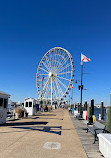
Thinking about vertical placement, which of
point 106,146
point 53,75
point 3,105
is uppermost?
point 53,75

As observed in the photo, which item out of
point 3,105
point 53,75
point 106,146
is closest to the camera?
point 106,146

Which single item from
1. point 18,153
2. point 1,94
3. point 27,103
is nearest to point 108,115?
point 18,153

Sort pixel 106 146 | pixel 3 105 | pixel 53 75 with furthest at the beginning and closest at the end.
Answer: pixel 53 75, pixel 3 105, pixel 106 146

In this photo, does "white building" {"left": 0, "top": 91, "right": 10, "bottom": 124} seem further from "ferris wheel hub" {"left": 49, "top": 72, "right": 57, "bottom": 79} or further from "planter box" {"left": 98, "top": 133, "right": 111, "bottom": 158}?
"ferris wheel hub" {"left": 49, "top": 72, "right": 57, "bottom": 79}

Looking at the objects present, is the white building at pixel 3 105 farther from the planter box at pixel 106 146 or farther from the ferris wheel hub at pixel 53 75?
the ferris wheel hub at pixel 53 75

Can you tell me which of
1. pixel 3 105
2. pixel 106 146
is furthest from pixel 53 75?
pixel 106 146

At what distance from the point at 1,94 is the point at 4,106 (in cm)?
142

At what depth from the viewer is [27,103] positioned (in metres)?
28.2

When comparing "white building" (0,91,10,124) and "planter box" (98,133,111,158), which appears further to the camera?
"white building" (0,91,10,124)

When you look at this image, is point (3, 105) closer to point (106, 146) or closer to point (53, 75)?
point (106, 146)

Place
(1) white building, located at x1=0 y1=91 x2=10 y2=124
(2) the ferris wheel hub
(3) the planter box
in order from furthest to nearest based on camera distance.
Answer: (2) the ferris wheel hub
(1) white building, located at x1=0 y1=91 x2=10 y2=124
(3) the planter box

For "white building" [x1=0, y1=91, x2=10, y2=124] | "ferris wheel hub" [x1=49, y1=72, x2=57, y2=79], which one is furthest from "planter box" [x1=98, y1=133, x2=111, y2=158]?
"ferris wheel hub" [x1=49, y1=72, x2=57, y2=79]

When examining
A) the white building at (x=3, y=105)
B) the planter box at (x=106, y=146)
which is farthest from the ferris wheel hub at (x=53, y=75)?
the planter box at (x=106, y=146)

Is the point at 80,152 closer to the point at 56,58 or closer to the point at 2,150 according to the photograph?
the point at 2,150
